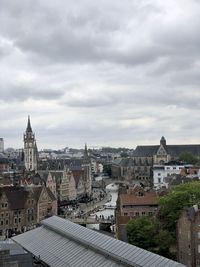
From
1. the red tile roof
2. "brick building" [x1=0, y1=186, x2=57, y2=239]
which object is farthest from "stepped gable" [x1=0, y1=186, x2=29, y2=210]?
the red tile roof

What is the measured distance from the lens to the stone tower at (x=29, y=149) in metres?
166

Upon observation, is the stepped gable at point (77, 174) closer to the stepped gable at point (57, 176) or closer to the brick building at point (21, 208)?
the stepped gable at point (57, 176)

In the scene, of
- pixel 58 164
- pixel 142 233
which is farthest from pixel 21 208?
pixel 58 164

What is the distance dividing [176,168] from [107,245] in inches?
4179

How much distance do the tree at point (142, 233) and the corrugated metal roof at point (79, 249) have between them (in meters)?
9.51

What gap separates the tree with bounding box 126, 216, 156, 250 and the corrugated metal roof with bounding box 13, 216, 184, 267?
9.51 meters

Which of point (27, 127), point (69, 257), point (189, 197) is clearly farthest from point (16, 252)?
point (27, 127)

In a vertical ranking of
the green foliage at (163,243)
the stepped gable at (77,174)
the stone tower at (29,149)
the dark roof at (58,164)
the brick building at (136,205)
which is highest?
the stone tower at (29,149)

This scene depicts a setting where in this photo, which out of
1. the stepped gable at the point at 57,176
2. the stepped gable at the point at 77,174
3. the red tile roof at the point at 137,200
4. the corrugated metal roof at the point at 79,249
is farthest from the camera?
the stepped gable at the point at 77,174

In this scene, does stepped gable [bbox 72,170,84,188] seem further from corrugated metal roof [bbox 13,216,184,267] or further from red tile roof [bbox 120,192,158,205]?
corrugated metal roof [bbox 13,216,184,267]

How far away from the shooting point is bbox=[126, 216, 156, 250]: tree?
5712 centimetres

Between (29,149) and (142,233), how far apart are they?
113m

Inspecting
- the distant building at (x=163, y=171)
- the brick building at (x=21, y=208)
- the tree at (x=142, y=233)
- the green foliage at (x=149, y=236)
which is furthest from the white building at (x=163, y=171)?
the tree at (x=142, y=233)

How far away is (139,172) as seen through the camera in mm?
197875
